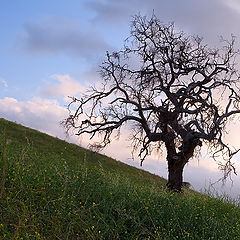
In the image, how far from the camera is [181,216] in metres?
8.29

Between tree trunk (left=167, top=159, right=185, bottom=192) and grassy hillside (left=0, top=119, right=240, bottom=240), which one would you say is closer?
grassy hillside (left=0, top=119, right=240, bottom=240)

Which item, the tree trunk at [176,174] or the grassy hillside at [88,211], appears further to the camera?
the tree trunk at [176,174]

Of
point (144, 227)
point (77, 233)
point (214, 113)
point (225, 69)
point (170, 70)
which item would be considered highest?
point (225, 69)

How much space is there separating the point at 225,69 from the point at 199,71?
1642 mm

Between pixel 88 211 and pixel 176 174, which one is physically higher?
pixel 176 174

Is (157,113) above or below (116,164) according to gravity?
above

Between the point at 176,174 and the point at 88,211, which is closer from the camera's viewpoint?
the point at 88,211

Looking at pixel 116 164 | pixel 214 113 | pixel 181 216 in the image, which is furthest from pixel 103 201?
pixel 116 164

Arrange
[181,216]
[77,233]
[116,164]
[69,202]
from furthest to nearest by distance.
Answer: [116,164], [181,216], [69,202], [77,233]

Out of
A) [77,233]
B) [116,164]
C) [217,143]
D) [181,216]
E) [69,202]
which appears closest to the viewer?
[77,233]

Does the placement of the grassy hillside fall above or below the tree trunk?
below

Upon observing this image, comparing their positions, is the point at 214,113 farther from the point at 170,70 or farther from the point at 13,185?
the point at 13,185

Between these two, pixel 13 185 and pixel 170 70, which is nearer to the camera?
pixel 13 185

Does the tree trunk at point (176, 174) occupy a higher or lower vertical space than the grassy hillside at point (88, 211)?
higher
